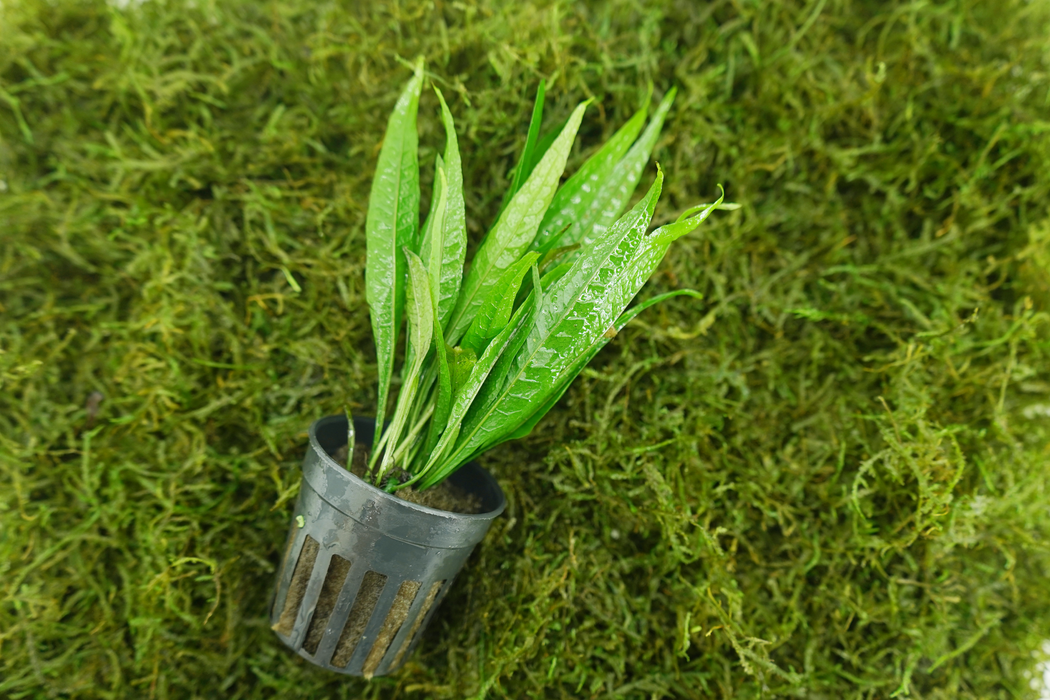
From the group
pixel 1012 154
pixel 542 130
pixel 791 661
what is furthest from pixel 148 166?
pixel 1012 154

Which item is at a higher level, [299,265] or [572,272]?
[572,272]

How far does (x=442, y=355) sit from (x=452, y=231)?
7.4 inches

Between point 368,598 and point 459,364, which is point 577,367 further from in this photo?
point 368,598

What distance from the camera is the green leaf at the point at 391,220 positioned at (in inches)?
32.9

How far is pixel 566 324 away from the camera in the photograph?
733 millimetres

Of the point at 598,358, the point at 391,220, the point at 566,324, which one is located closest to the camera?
the point at 566,324

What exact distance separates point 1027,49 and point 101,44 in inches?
75.6

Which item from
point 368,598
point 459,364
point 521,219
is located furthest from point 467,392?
point 368,598

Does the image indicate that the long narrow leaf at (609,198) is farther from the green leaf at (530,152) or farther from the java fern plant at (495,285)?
the green leaf at (530,152)

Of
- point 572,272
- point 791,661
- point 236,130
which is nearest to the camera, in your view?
point 572,272

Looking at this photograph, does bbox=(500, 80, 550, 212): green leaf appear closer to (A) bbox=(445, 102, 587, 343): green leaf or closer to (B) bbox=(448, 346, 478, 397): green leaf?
(A) bbox=(445, 102, 587, 343): green leaf

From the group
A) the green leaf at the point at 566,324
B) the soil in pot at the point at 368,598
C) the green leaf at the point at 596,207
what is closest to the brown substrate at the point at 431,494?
the soil in pot at the point at 368,598

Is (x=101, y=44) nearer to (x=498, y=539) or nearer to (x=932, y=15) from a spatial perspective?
(x=498, y=539)

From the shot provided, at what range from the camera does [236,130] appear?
3.71 ft
